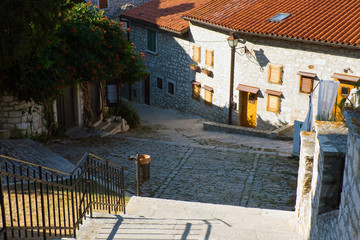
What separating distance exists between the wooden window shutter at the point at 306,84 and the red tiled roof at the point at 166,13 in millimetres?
6959

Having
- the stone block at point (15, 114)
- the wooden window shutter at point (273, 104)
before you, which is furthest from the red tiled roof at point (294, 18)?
the stone block at point (15, 114)

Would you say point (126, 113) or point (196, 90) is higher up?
point (196, 90)

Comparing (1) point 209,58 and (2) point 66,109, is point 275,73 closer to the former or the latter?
(1) point 209,58

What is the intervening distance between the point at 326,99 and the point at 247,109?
1110 cm

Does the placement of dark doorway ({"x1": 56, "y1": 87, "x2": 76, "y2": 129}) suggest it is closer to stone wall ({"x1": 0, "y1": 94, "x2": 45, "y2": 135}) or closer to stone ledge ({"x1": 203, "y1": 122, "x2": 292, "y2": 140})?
stone wall ({"x1": 0, "y1": 94, "x2": 45, "y2": 135})

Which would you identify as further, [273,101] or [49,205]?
[273,101]

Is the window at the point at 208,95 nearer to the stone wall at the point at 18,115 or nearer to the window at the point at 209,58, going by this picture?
the window at the point at 209,58

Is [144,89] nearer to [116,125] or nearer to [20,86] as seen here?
[116,125]

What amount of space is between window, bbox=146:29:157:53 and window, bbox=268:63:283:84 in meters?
8.25

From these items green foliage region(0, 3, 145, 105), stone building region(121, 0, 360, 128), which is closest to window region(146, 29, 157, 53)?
stone building region(121, 0, 360, 128)

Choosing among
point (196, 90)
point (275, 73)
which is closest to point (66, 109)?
point (275, 73)

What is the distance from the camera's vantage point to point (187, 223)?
7.15 metres

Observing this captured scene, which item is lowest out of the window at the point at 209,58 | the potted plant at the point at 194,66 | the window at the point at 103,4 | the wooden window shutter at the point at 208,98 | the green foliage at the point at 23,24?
the wooden window shutter at the point at 208,98

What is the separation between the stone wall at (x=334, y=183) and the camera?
147 inches
